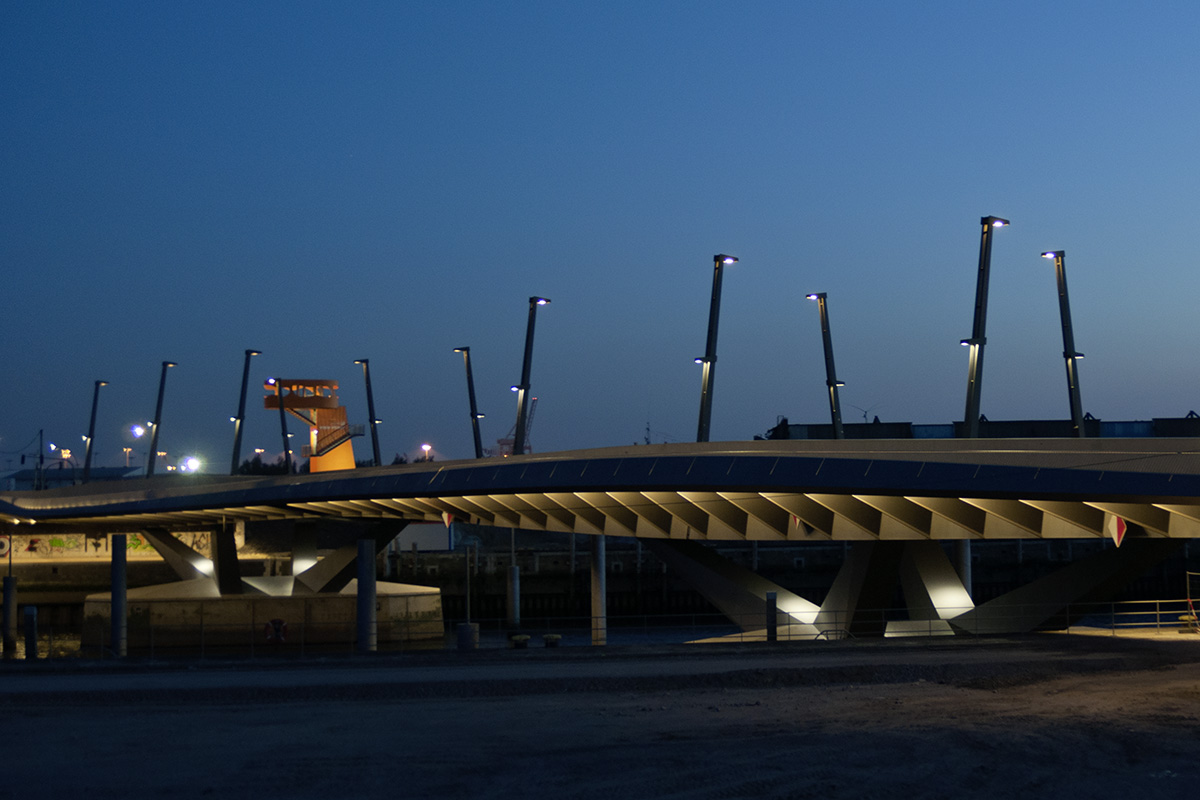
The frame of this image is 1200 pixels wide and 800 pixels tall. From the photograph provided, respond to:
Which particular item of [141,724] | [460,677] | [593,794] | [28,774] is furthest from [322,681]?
[593,794]

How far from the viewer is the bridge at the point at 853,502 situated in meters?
24.0

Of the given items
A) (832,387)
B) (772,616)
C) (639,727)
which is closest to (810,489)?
(772,616)

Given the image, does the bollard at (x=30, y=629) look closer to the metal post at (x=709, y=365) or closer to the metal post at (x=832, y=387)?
the metal post at (x=709, y=365)

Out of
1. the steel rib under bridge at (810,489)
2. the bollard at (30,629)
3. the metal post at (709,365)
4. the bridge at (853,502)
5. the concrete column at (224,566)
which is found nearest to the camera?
the steel rib under bridge at (810,489)

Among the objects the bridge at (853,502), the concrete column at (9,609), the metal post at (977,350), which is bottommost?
the concrete column at (9,609)

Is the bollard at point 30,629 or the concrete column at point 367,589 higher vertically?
the concrete column at point 367,589

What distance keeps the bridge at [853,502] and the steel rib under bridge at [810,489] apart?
0.04 metres

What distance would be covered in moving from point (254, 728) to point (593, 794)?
740cm

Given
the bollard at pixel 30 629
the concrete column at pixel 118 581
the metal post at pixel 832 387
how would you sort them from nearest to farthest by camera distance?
1. the metal post at pixel 832 387
2. the bollard at pixel 30 629
3. the concrete column at pixel 118 581

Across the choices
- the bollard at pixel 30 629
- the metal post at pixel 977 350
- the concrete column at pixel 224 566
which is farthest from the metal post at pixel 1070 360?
the concrete column at pixel 224 566

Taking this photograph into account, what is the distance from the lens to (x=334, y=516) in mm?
57656

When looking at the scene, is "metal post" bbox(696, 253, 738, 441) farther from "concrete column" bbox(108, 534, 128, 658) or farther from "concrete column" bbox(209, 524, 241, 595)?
"concrete column" bbox(209, 524, 241, 595)

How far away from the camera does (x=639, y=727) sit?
58.6 feet

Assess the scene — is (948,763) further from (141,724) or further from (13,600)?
(13,600)
